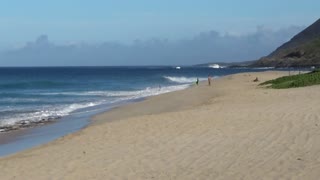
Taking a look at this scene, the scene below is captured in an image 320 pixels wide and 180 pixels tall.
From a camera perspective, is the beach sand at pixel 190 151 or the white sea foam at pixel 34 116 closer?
the beach sand at pixel 190 151

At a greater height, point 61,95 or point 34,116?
point 34,116

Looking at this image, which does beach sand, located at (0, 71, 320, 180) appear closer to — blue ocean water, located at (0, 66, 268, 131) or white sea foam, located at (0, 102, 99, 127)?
white sea foam, located at (0, 102, 99, 127)

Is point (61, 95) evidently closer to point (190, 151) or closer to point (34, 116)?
point (34, 116)

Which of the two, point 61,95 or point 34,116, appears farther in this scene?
point 61,95

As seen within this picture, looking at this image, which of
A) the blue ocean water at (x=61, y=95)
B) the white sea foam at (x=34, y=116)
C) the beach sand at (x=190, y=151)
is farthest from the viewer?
the blue ocean water at (x=61, y=95)

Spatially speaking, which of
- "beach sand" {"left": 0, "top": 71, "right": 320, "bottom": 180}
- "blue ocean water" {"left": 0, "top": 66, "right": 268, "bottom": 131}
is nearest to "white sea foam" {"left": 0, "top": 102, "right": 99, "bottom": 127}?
"blue ocean water" {"left": 0, "top": 66, "right": 268, "bottom": 131}

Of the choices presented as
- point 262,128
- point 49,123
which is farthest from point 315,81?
point 262,128

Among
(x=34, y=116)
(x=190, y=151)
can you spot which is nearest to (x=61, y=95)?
(x=34, y=116)

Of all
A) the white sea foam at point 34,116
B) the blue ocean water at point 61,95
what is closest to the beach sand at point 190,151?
the white sea foam at point 34,116

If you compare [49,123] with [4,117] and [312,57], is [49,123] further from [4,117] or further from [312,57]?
[312,57]

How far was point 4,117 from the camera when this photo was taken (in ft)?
82.4

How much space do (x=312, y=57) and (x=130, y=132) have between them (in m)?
155

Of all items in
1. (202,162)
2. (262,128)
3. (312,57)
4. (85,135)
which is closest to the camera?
(202,162)

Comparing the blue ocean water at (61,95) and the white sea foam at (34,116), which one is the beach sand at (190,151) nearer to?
the white sea foam at (34,116)
